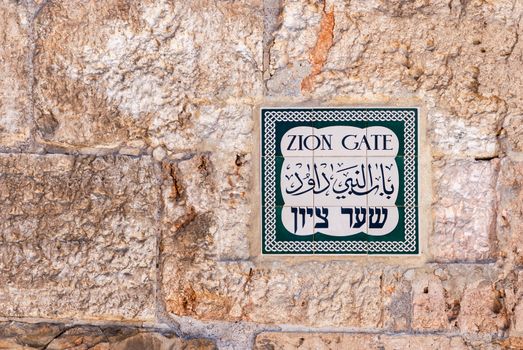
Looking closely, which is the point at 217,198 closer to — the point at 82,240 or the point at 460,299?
the point at 82,240

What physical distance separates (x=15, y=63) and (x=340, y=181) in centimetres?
118

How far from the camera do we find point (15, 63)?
2.05m

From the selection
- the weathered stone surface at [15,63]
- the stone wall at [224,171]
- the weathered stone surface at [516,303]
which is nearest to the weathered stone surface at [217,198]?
the stone wall at [224,171]

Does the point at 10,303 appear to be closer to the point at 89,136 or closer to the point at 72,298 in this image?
the point at 72,298

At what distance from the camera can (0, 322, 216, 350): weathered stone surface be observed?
2.01m

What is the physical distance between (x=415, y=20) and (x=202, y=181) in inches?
34.9

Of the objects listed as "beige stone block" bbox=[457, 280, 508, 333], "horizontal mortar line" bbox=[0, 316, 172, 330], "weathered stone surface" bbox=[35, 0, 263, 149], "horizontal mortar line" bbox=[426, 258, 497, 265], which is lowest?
"horizontal mortar line" bbox=[0, 316, 172, 330]

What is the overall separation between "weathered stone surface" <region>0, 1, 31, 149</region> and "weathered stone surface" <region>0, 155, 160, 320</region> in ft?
0.72

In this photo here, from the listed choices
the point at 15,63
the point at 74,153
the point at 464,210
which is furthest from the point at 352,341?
the point at 15,63

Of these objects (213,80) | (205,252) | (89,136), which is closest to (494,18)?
(213,80)

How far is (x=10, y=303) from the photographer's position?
2.04m

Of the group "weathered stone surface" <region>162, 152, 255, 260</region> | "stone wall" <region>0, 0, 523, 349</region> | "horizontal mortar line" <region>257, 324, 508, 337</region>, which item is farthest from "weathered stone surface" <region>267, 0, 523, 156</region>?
"horizontal mortar line" <region>257, 324, 508, 337</region>

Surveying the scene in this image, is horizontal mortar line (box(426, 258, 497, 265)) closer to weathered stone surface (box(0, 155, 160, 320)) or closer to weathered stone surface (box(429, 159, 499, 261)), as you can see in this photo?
Answer: weathered stone surface (box(429, 159, 499, 261))

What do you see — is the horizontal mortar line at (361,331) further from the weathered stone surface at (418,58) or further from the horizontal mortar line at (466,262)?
the weathered stone surface at (418,58)
